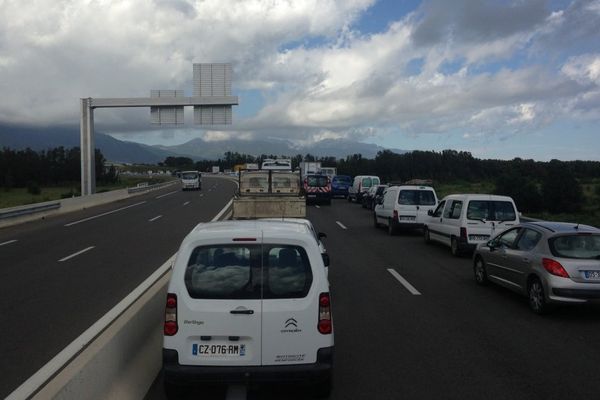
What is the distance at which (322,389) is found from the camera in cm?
547

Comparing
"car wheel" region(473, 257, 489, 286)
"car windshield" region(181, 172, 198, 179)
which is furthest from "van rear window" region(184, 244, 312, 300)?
"car windshield" region(181, 172, 198, 179)

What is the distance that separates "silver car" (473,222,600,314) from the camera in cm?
881

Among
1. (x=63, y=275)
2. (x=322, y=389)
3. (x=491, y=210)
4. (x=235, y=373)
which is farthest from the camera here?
(x=491, y=210)

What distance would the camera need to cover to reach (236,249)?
5.41 m

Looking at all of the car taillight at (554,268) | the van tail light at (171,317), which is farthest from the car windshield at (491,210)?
the van tail light at (171,317)

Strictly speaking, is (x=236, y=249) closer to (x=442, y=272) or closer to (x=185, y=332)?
(x=185, y=332)

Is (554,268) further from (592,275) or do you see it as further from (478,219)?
(478,219)

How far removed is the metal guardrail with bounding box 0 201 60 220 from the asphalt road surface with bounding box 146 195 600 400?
17.8 meters

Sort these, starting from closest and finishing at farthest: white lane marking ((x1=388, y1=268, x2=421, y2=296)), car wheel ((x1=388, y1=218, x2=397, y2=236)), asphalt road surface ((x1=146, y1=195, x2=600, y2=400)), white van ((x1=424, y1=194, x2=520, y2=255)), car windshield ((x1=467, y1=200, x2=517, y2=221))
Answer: asphalt road surface ((x1=146, y1=195, x2=600, y2=400)), white lane marking ((x1=388, y1=268, x2=421, y2=296)), white van ((x1=424, y1=194, x2=520, y2=255)), car windshield ((x1=467, y1=200, x2=517, y2=221)), car wheel ((x1=388, y1=218, x2=397, y2=236))

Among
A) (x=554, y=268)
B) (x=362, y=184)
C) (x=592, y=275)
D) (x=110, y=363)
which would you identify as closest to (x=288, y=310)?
(x=110, y=363)

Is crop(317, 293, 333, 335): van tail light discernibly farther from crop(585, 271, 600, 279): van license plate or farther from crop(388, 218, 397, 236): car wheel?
crop(388, 218, 397, 236): car wheel

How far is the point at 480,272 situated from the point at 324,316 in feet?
23.7

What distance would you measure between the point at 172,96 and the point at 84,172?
8092 millimetres

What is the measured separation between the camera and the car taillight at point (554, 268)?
29.2ft
